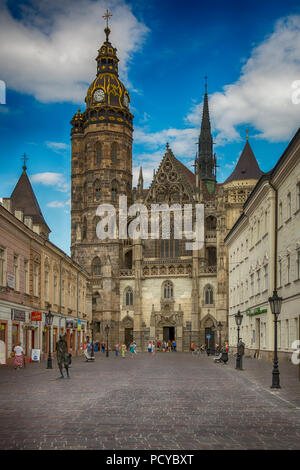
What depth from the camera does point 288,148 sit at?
A: 3188cm

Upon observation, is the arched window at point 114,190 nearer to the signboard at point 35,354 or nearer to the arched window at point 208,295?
the arched window at point 208,295

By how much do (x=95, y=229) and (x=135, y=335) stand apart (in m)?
15.8

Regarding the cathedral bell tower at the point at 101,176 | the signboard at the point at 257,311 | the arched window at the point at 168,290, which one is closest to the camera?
the signboard at the point at 257,311

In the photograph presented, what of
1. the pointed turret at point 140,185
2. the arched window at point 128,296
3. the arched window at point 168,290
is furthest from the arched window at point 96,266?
the pointed turret at point 140,185

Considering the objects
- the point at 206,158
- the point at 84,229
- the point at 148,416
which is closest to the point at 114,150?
the point at 84,229

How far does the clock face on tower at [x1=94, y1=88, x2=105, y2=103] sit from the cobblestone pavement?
71.0 metres

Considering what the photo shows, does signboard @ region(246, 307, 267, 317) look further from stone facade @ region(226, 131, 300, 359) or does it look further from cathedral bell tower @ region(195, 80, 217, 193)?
cathedral bell tower @ region(195, 80, 217, 193)

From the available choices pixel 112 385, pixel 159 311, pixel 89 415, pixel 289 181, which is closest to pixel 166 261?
pixel 159 311

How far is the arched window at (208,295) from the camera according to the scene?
80.2m

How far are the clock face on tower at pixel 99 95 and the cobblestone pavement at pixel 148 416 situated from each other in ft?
233

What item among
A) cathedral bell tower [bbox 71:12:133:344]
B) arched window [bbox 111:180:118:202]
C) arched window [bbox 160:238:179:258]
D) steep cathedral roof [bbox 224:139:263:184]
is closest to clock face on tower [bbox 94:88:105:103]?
cathedral bell tower [bbox 71:12:133:344]

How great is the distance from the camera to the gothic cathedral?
3132 inches

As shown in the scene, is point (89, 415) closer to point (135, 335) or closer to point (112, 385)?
point (112, 385)
